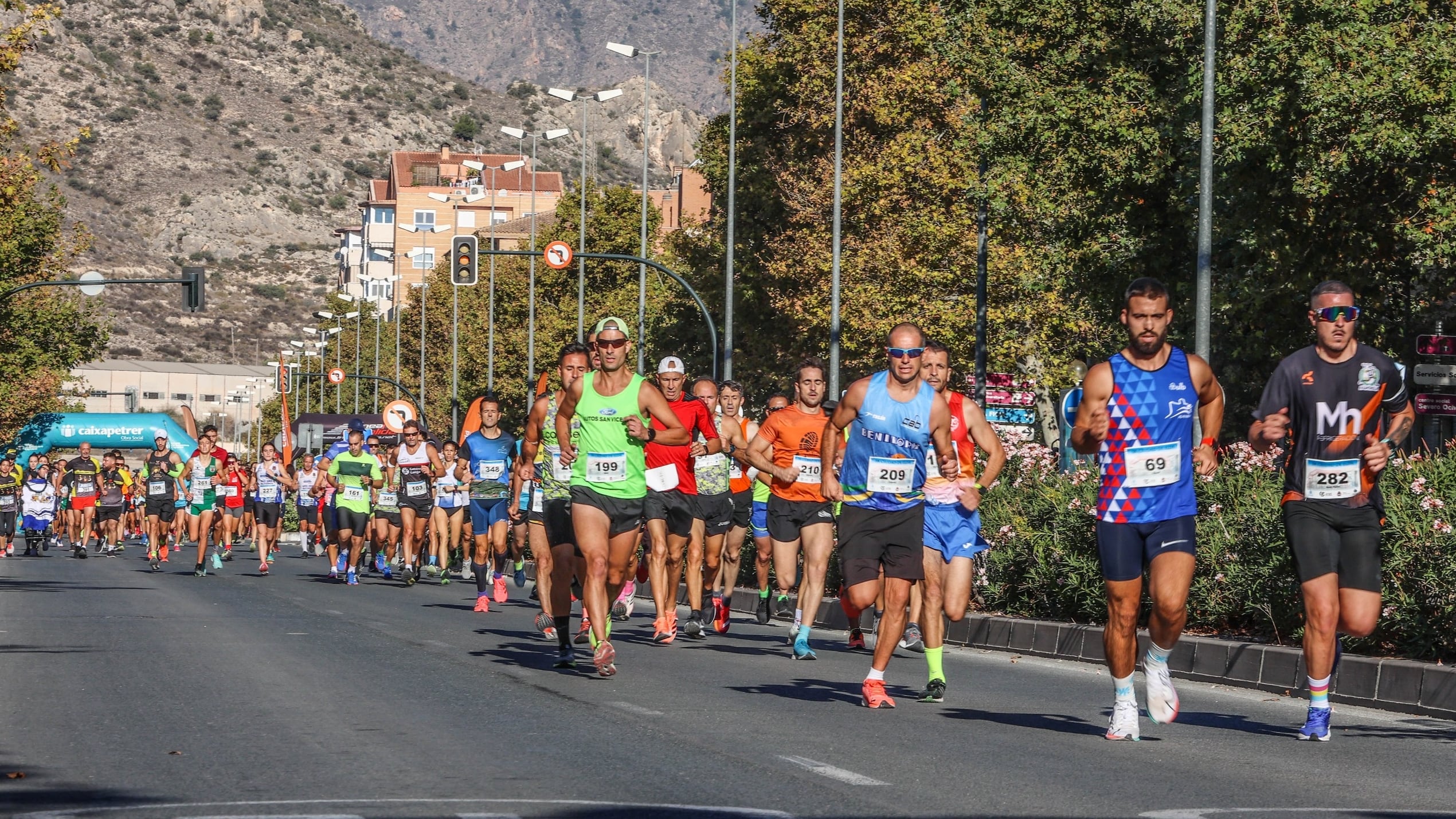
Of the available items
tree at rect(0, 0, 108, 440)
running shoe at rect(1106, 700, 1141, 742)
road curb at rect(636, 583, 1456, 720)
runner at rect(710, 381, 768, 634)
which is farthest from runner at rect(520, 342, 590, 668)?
tree at rect(0, 0, 108, 440)

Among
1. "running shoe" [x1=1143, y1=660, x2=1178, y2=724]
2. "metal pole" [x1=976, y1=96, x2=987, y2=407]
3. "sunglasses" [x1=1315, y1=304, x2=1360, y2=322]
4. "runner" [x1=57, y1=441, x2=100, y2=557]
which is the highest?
"metal pole" [x1=976, y1=96, x2=987, y2=407]

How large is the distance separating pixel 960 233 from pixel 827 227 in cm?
373

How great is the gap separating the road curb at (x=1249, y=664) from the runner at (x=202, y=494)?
15.2 meters

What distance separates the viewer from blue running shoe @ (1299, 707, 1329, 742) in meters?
9.73

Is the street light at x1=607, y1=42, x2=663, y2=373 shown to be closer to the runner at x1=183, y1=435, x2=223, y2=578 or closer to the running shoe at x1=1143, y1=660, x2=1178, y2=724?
the runner at x1=183, y1=435, x2=223, y2=578

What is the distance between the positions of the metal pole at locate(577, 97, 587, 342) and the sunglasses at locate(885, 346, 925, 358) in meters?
33.2

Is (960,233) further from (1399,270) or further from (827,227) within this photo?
(1399,270)

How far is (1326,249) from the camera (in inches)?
1236

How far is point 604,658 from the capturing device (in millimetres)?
12242

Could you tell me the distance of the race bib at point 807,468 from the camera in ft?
50.7

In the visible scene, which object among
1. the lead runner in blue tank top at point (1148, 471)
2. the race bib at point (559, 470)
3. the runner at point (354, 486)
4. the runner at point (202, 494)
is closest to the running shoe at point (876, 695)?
the lead runner in blue tank top at point (1148, 471)

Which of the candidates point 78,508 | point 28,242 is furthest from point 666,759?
point 28,242

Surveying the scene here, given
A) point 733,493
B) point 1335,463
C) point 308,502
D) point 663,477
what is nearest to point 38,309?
point 308,502

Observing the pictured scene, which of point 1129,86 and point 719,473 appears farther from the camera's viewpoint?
point 1129,86
